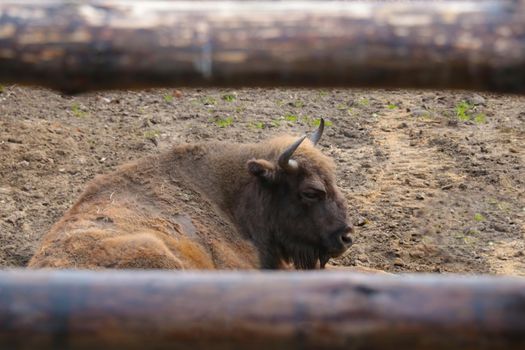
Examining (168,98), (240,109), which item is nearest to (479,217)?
(240,109)

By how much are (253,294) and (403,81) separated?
3.02 ft

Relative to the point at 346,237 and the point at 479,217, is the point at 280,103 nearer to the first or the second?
the point at 479,217

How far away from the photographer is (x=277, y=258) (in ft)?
24.7

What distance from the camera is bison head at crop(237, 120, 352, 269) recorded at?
23.9 feet

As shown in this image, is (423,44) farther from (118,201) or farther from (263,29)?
(118,201)

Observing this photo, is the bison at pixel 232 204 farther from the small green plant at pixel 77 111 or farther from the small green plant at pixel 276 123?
the small green plant at pixel 77 111

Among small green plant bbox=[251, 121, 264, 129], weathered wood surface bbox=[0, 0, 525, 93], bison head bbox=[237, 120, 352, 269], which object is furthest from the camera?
small green plant bbox=[251, 121, 264, 129]

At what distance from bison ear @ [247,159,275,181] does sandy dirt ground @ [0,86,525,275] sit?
1545 millimetres

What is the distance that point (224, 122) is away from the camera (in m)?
11.0

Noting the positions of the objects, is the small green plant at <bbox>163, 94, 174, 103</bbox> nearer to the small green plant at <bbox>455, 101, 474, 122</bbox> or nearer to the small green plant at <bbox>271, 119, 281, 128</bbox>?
the small green plant at <bbox>271, 119, 281, 128</bbox>

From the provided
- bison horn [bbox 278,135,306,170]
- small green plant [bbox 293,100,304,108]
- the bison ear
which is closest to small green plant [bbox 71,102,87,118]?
small green plant [bbox 293,100,304,108]

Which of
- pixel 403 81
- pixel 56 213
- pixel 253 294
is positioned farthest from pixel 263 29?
pixel 56 213

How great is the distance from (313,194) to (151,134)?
3.91m

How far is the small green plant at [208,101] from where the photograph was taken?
1163 centimetres
